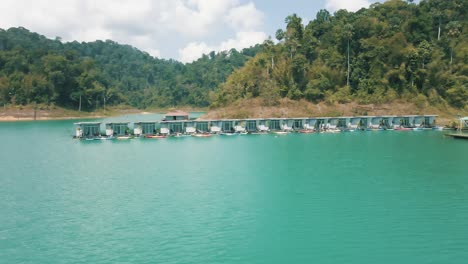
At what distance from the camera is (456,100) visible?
104875mm

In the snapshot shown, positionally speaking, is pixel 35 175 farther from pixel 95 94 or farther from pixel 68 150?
pixel 95 94

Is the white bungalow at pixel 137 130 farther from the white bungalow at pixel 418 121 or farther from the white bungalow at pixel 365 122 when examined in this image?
the white bungalow at pixel 418 121

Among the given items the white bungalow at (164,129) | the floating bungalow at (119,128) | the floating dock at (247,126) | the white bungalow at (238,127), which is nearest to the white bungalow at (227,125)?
the floating dock at (247,126)

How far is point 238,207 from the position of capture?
3369 centimetres

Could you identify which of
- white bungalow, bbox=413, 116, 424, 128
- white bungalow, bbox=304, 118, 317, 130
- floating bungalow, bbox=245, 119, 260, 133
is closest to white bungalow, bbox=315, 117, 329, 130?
white bungalow, bbox=304, 118, 317, 130

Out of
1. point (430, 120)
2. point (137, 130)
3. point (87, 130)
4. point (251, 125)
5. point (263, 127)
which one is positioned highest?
point (430, 120)

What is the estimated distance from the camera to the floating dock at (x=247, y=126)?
8566cm

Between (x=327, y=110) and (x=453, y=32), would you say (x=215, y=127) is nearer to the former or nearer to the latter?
(x=327, y=110)

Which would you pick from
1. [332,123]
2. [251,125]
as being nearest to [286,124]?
[251,125]

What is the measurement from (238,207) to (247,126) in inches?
2412

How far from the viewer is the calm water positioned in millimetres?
25344

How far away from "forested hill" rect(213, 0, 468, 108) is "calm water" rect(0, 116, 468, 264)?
49.0m

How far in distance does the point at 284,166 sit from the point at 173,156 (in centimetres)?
1780

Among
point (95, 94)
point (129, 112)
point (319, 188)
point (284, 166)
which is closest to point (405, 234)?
point (319, 188)
